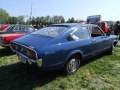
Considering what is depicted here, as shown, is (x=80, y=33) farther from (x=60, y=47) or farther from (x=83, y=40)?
(x=60, y=47)

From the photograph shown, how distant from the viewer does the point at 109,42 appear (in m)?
7.31

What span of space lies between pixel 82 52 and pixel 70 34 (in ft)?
2.40

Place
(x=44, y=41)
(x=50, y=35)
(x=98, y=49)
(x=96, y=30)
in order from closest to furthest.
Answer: (x=44, y=41) < (x=50, y=35) < (x=98, y=49) < (x=96, y=30)

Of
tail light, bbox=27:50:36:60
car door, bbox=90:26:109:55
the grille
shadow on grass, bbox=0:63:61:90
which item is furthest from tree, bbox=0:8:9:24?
tail light, bbox=27:50:36:60

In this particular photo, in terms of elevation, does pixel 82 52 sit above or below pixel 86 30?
below

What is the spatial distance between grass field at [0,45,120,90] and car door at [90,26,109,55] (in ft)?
1.90

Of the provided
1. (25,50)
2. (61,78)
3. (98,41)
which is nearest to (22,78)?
(25,50)

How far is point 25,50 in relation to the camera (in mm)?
4789

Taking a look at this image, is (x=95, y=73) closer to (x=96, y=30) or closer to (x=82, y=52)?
(x=82, y=52)

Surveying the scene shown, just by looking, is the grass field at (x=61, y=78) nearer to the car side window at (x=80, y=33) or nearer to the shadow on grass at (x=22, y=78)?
the shadow on grass at (x=22, y=78)

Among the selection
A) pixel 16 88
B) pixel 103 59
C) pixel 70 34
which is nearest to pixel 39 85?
pixel 16 88

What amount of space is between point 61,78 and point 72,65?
1.83 ft

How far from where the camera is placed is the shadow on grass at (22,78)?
14.8 ft

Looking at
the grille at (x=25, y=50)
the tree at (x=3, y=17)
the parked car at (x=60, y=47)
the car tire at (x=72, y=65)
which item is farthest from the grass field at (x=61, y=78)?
the tree at (x=3, y=17)
